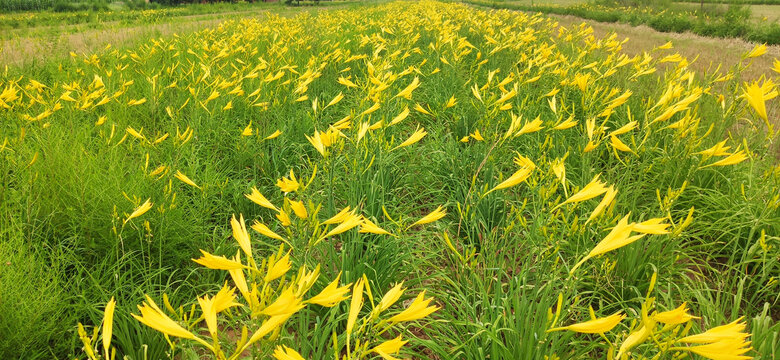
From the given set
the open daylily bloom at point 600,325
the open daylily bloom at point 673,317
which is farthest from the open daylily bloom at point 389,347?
the open daylily bloom at point 673,317

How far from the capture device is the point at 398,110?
310cm

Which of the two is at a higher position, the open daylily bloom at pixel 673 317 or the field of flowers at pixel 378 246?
the open daylily bloom at pixel 673 317

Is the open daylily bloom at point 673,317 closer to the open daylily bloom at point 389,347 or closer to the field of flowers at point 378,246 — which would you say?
the field of flowers at point 378,246

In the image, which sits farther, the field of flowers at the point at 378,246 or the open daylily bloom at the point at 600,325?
the field of flowers at the point at 378,246

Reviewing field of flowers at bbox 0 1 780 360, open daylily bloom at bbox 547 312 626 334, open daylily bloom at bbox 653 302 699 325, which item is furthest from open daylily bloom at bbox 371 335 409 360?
open daylily bloom at bbox 653 302 699 325

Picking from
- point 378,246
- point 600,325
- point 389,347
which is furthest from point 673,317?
point 378,246

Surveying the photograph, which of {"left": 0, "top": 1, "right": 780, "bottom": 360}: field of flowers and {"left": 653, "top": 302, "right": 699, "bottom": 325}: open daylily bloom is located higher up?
{"left": 653, "top": 302, "right": 699, "bottom": 325}: open daylily bloom

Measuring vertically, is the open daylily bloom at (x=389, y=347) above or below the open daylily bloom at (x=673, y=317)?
below

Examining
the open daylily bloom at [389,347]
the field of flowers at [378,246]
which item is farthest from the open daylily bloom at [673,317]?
the open daylily bloom at [389,347]

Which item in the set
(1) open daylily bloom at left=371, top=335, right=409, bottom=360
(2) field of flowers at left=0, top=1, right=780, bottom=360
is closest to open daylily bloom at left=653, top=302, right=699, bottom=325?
(2) field of flowers at left=0, top=1, right=780, bottom=360

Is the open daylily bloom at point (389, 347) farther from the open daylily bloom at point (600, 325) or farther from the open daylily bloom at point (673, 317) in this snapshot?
the open daylily bloom at point (673, 317)

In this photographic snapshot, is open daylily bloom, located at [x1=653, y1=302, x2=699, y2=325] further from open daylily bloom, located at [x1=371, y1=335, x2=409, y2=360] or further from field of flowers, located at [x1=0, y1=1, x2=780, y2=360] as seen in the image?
open daylily bloom, located at [x1=371, y1=335, x2=409, y2=360]

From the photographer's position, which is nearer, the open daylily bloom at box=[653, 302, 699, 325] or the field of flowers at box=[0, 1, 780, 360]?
the open daylily bloom at box=[653, 302, 699, 325]

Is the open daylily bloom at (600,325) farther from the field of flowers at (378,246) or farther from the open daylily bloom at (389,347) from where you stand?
the open daylily bloom at (389,347)
